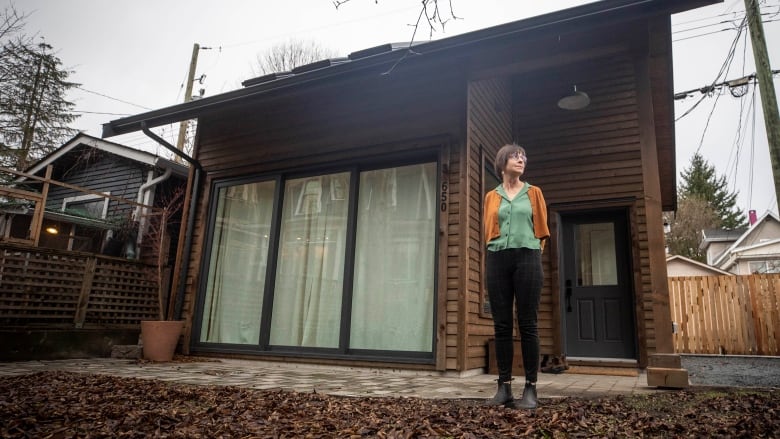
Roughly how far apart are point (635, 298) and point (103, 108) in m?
14.7

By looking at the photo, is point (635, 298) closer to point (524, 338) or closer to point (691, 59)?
point (524, 338)

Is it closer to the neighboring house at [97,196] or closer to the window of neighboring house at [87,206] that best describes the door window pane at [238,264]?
the neighboring house at [97,196]

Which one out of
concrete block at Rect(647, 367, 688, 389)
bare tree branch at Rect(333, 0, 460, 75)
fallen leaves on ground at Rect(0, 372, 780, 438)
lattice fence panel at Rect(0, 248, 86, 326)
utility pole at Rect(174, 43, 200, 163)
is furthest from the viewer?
utility pole at Rect(174, 43, 200, 163)

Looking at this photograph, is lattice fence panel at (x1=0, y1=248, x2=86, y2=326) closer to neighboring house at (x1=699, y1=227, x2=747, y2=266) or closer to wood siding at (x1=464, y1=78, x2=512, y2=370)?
wood siding at (x1=464, y1=78, x2=512, y2=370)

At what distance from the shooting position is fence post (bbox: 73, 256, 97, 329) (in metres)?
5.61

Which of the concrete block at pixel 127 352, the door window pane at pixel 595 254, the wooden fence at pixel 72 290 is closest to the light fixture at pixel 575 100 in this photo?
the door window pane at pixel 595 254

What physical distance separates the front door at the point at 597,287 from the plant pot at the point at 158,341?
442 centimetres

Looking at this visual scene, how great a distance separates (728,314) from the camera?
9.80 m

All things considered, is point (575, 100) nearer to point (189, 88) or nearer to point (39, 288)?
point (39, 288)

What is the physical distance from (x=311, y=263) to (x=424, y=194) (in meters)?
1.44

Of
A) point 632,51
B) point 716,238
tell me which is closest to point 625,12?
point 632,51

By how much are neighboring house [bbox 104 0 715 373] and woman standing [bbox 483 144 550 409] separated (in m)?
1.40

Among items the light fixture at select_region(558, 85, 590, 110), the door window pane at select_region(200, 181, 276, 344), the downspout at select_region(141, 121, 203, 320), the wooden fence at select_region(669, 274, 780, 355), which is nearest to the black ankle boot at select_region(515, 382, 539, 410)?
the door window pane at select_region(200, 181, 276, 344)

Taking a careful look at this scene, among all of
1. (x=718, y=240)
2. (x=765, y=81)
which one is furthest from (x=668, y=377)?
(x=718, y=240)
